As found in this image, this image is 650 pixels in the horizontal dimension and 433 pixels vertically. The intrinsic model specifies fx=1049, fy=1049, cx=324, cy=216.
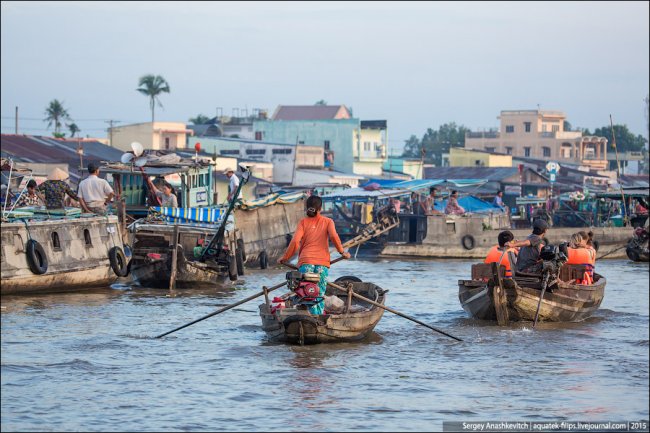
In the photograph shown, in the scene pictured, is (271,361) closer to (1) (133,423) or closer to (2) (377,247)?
(1) (133,423)

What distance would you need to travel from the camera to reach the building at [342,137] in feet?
234

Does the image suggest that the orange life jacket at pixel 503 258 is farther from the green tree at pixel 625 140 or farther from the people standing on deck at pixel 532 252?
→ the green tree at pixel 625 140

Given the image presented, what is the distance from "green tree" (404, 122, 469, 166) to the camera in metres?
107

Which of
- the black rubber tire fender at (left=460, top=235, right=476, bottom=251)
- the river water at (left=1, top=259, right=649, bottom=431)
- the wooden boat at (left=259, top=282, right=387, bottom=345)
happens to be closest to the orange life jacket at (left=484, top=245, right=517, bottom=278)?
the river water at (left=1, top=259, right=649, bottom=431)

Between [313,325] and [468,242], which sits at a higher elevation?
[468,242]

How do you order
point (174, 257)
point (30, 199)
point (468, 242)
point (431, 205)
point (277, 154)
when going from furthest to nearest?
point (277, 154), point (431, 205), point (468, 242), point (30, 199), point (174, 257)

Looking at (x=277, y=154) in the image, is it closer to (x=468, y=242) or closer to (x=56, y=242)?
(x=468, y=242)

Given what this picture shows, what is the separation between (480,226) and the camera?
3669cm

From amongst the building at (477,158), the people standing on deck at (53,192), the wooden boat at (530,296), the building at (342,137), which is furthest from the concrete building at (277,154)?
the wooden boat at (530,296)

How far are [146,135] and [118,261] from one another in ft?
132

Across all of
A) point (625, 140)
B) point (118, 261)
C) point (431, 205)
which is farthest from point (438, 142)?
point (118, 261)

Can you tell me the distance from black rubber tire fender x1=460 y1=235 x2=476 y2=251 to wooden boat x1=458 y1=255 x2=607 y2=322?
17.1 meters

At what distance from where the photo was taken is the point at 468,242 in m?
36.5

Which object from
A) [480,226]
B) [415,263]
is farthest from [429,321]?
[480,226]
